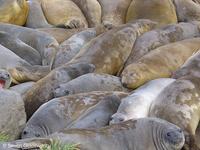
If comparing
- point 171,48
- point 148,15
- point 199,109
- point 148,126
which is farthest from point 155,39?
point 148,126

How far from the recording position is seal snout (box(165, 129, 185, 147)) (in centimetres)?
493

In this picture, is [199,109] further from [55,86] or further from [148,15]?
[148,15]

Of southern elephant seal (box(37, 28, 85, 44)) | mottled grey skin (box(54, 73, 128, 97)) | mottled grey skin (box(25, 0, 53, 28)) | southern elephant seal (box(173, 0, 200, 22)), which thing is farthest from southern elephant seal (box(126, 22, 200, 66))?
mottled grey skin (box(25, 0, 53, 28))

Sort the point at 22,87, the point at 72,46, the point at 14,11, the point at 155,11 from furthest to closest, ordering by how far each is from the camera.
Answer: the point at 14,11 → the point at 155,11 → the point at 72,46 → the point at 22,87

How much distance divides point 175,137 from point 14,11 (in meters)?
5.51

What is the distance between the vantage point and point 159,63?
7.10 m

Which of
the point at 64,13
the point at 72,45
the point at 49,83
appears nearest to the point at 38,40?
the point at 72,45

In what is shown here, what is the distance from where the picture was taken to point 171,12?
9.64 meters

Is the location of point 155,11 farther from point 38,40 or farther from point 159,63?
point 159,63

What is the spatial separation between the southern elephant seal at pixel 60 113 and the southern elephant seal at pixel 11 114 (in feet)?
0.28

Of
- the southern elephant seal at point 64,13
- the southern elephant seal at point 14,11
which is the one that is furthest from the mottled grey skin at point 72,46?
the southern elephant seal at point 14,11

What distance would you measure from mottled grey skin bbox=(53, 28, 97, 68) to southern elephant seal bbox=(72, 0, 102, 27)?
1407 mm

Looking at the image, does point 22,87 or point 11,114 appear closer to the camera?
point 11,114

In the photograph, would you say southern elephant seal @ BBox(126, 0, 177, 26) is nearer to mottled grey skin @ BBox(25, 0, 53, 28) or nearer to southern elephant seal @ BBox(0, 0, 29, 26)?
mottled grey skin @ BBox(25, 0, 53, 28)
